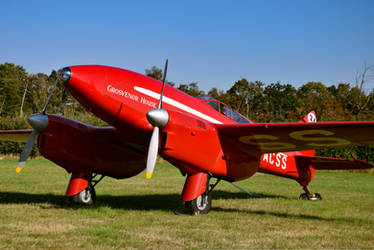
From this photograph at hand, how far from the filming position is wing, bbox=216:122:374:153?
737cm

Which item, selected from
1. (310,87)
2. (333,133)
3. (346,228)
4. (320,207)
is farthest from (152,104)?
(310,87)

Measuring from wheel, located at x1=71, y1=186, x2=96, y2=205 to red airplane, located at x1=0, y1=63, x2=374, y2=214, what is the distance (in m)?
0.03

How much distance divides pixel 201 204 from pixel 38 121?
13.3ft

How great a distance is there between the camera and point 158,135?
281 inches

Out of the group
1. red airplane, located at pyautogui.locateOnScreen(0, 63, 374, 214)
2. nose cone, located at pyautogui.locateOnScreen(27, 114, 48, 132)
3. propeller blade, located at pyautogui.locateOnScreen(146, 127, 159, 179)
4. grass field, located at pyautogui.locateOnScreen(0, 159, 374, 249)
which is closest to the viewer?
grass field, located at pyautogui.locateOnScreen(0, 159, 374, 249)

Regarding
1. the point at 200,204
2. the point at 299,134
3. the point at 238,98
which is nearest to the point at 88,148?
the point at 200,204

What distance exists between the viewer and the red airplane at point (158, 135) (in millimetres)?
7145

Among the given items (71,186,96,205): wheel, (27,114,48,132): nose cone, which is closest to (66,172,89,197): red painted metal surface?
(71,186,96,205): wheel

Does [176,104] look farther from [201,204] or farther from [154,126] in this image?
[201,204]

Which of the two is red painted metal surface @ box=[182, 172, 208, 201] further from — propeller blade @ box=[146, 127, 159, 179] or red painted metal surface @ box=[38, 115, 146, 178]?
red painted metal surface @ box=[38, 115, 146, 178]

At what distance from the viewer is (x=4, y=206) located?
28.1 feet

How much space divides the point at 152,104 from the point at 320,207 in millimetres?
5505

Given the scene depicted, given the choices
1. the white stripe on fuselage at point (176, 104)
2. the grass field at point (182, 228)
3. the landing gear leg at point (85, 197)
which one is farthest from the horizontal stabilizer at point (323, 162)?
the landing gear leg at point (85, 197)

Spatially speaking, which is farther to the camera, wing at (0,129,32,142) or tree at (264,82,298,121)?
tree at (264,82,298,121)
